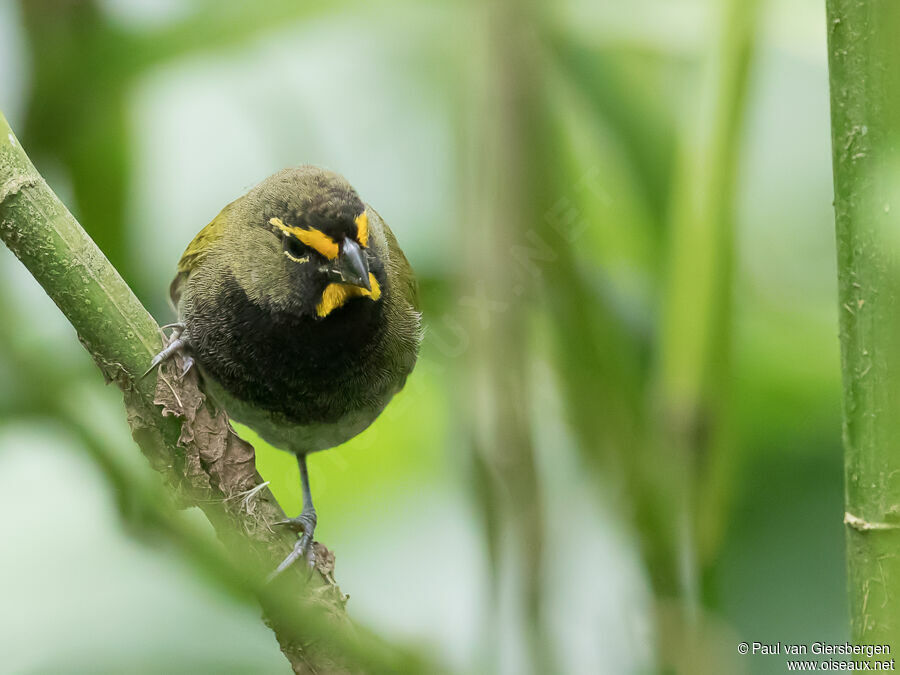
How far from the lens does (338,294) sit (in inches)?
104

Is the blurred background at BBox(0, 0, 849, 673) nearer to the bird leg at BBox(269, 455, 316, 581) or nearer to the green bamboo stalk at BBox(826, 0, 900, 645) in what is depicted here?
the bird leg at BBox(269, 455, 316, 581)

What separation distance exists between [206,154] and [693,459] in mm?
2165

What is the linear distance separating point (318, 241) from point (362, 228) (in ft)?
0.40

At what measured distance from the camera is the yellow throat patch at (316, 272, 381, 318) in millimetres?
2595

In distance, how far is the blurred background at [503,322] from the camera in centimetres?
240

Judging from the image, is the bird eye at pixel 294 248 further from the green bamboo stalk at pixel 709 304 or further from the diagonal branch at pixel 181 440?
the green bamboo stalk at pixel 709 304

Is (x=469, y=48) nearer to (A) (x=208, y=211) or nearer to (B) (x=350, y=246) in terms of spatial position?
(B) (x=350, y=246)

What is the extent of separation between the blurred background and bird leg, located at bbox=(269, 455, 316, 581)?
0.26ft

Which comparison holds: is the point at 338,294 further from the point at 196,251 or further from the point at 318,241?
the point at 196,251

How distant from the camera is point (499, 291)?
235 centimetres

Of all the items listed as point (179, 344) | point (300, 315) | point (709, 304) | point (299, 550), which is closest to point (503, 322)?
point (709, 304)

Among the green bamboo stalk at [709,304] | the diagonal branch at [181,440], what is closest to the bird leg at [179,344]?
the diagonal branch at [181,440]

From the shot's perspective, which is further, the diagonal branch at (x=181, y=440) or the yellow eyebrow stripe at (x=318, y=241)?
the yellow eyebrow stripe at (x=318, y=241)

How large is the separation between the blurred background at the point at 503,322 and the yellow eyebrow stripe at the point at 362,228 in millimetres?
253
